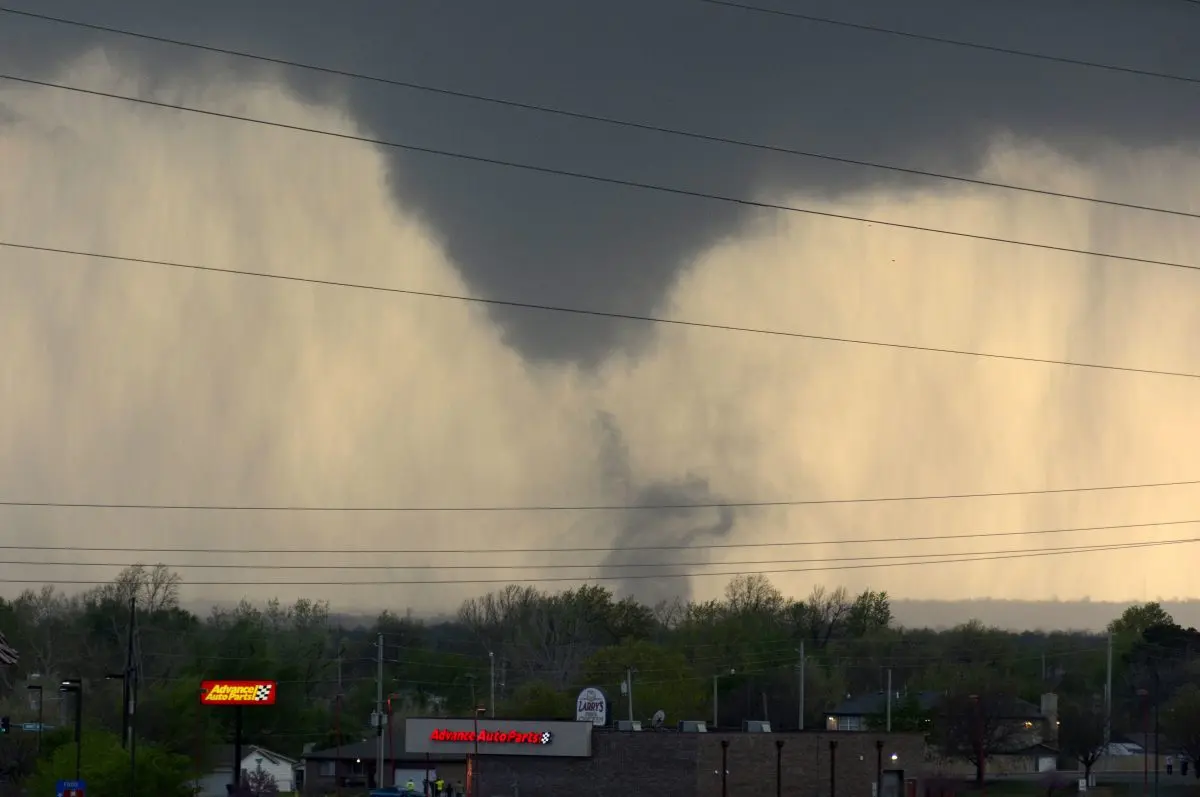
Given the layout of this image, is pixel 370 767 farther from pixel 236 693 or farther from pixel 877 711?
pixel 877 711

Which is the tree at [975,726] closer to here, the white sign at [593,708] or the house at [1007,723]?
the house at [1007,723]

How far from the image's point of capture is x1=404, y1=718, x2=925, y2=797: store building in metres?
131

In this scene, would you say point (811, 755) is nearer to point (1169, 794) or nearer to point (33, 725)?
point (1169, 794)

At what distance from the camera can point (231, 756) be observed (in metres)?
172

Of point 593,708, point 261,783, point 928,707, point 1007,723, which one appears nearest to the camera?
point 593,708

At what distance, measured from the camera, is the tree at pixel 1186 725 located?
560 feet

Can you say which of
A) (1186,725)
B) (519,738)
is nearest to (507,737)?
(519,738)

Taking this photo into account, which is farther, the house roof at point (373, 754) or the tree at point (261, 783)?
the house roof at point (373, 754)

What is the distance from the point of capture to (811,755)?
438 feet

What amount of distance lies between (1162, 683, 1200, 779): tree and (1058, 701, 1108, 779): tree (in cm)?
765

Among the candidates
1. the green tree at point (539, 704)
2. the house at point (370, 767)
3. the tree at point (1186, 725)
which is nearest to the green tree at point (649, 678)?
the green tree at point (539, 704)

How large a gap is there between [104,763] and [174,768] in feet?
16.5

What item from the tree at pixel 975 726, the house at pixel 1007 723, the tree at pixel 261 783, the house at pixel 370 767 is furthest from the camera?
the house at pixel 1007 723

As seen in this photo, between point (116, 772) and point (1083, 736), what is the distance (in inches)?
4401
